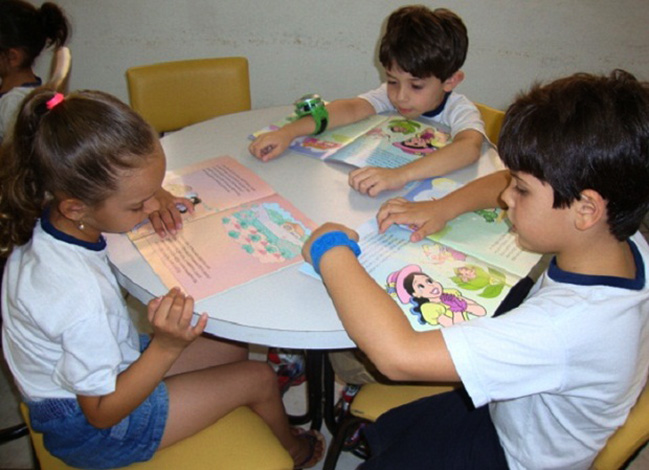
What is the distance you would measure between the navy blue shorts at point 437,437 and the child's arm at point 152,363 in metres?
0.42

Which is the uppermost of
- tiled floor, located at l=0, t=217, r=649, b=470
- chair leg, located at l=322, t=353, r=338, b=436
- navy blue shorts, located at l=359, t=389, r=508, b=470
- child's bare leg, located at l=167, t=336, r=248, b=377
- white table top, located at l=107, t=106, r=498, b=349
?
white table top, located at l=107, t=106, r=498, b=349

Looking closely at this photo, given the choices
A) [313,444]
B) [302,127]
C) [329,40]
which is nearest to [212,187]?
[302,127]

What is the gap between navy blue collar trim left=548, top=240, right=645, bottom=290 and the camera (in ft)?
2.24

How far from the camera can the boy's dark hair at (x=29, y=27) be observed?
1570 mm

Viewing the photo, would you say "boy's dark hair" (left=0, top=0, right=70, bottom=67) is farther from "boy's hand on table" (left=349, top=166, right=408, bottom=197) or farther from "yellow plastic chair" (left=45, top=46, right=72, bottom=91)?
"boy's hand on table" (left=349, top=166, right=408, bottom=197)

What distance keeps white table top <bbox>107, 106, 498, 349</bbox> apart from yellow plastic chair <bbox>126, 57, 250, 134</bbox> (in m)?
0.48

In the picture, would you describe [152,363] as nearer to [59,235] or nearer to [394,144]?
[59,235]

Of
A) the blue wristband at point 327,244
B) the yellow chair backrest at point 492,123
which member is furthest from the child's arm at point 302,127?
the blue wristband at point 327,244

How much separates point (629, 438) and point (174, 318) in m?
0.72

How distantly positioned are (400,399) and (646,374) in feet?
1.53

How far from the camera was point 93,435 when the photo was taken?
88 centimetres

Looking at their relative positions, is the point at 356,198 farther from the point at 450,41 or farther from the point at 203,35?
the point at 203,35

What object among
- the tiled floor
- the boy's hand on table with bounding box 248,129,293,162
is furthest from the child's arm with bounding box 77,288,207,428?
the tiled floor

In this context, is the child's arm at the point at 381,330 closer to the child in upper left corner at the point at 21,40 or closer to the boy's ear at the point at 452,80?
the boy's ear at the point at 452,80
